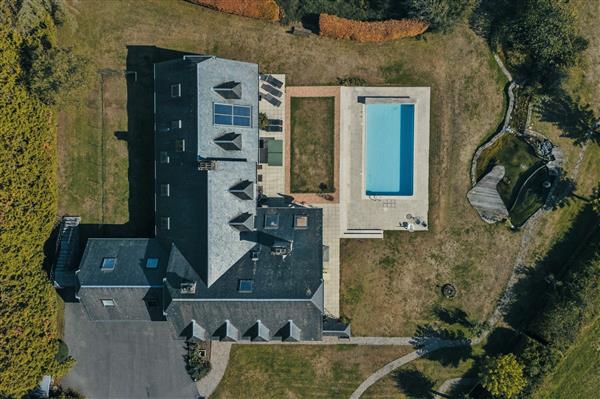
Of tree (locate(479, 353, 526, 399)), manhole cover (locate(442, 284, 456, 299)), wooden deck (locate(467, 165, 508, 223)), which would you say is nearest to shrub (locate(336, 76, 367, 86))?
wooden deck (locate(467, 165, 508, 223))

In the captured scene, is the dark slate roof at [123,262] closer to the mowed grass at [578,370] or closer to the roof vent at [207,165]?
the roof vent at [207,165]

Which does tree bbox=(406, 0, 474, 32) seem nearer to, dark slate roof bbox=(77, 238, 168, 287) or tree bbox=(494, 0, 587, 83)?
tree bbox=(494, 0, 587, 83)

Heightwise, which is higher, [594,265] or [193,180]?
[193,180]

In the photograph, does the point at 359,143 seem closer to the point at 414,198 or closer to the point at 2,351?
the point at 414,198

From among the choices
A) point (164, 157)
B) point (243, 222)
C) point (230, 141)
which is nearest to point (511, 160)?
point (243, 222)

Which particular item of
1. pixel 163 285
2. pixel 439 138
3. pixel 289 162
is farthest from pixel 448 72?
pixel 163 285

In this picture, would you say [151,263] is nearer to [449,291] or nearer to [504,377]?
[449,291]

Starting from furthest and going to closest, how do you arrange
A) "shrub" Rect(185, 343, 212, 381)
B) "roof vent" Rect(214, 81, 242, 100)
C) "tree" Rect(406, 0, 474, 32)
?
"shrub" Rect(185, 343, 212, 381), "tree" Rect(406, 0, 474, 32), "roof vent" Rect(214, 81, 242, 100)
